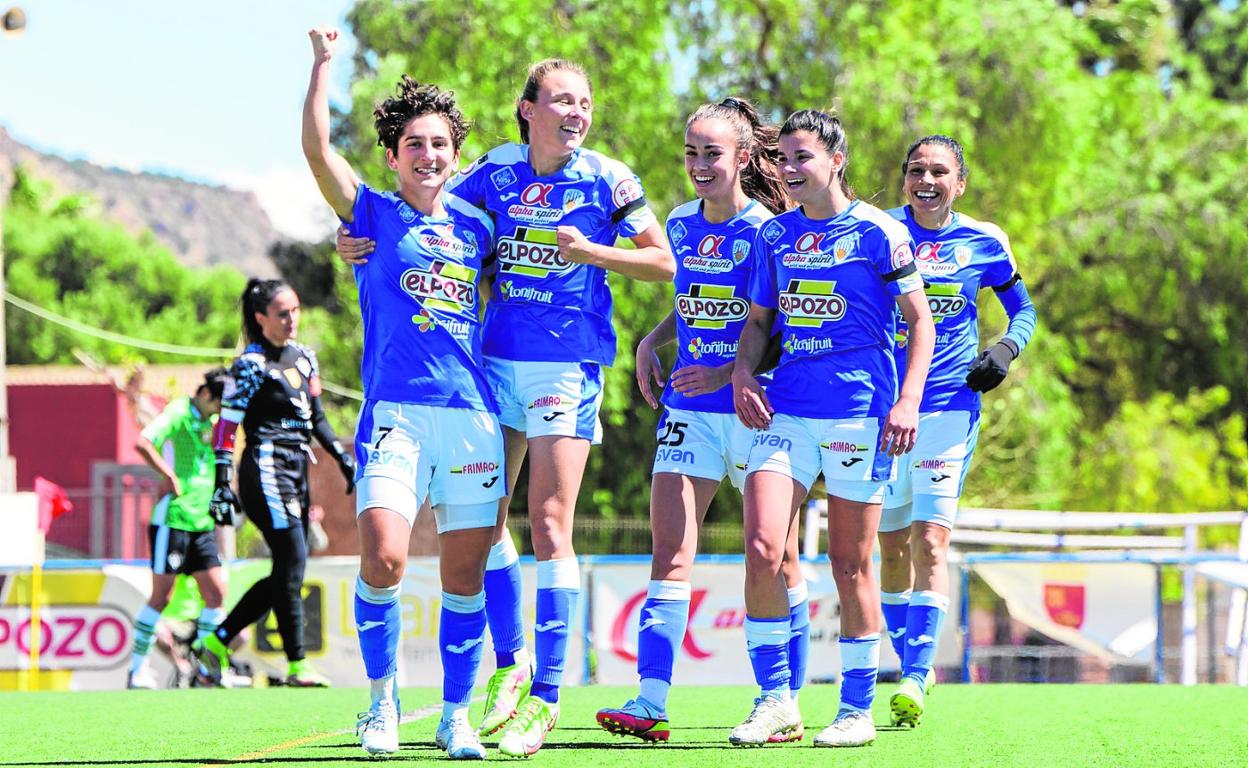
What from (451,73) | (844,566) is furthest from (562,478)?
(451,73)

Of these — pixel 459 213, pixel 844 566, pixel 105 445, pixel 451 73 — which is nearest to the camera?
pixel 459 213

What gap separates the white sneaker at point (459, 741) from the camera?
18.6ft

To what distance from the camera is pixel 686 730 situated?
7.14 meters

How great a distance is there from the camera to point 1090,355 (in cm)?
3331

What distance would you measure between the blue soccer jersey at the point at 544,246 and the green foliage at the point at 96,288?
195ft

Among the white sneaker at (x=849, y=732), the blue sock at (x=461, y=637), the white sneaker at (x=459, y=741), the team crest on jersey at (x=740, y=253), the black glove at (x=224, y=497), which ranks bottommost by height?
the white sneaker at (x=849, y=732)

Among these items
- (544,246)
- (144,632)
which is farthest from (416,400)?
(144,632)

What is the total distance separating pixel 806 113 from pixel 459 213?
55.0 inches

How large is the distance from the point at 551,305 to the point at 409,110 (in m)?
0.84

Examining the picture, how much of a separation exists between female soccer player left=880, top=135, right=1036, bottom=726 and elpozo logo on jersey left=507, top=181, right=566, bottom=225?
78.7 inches

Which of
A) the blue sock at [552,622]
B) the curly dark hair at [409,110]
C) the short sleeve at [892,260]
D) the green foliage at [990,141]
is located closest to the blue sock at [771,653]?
the blue sock at [552,622]

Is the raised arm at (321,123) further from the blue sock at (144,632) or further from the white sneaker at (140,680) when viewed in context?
the white sneaker at (140,680)

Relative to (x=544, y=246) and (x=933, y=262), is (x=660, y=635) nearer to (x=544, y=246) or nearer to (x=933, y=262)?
(x=544, y=246)

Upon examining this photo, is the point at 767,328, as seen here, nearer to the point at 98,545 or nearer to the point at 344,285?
the point at 344,285
